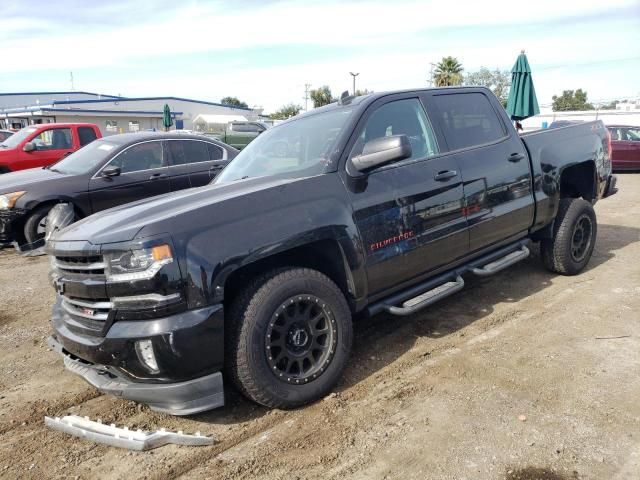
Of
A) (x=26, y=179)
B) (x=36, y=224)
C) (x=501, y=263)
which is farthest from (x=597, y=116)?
(x=36, y=224)

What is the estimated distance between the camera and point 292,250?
3.16 meters

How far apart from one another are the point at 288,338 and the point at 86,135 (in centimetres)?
994

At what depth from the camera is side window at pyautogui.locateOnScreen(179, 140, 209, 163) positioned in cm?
801

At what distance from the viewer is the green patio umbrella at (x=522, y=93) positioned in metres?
11.2

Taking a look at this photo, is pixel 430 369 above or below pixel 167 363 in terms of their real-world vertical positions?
below

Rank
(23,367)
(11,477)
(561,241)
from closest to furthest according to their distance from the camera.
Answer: (11,477)
(23,367)
(561,241)

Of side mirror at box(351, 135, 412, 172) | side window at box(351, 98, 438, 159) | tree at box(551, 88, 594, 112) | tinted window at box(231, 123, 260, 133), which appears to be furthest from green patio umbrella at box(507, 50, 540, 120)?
tree at box(551, 88, 594, 112)

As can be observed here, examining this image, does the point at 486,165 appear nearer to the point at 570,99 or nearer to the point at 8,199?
the point at 8,199

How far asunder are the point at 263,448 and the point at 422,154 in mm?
2366

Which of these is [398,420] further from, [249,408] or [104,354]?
[104,354]

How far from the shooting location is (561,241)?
16.3ft

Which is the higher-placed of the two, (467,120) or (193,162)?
(467,120)

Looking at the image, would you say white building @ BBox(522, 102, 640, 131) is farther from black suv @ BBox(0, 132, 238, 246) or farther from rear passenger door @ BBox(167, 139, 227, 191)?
black suv @ BBox(0, 132, 238, 246)

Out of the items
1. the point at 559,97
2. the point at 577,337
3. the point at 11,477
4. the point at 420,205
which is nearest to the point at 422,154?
the point at 420,205
